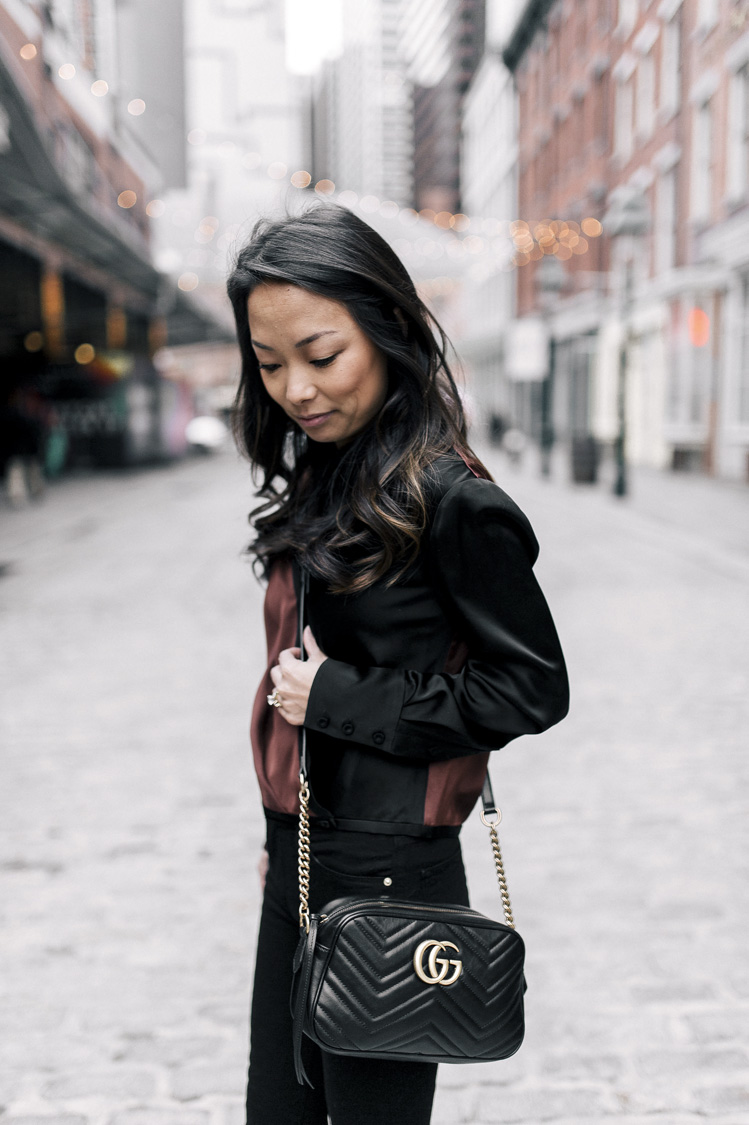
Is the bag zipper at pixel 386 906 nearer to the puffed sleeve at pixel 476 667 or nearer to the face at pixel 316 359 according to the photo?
the puffed sleeve at pixel 476 667

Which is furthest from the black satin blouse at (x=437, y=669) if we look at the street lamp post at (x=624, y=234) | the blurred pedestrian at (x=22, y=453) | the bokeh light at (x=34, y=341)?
the bokeh light at (x=34, y=341)

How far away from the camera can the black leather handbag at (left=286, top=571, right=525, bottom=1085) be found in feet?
4.28

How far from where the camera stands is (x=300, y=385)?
1419 millimetres

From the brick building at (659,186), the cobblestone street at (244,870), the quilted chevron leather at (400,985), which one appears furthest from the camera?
the brick building at (659,186)

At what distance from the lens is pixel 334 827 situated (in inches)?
57.5

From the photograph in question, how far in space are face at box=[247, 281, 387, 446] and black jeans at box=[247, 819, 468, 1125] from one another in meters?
0.61

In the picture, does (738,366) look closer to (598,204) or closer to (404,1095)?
(598,204)

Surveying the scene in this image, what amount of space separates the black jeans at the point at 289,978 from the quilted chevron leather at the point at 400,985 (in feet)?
0.35

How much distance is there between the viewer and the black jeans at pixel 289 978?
1.41 meters

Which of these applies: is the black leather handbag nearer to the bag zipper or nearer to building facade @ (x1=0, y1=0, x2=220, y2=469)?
the bag zipper

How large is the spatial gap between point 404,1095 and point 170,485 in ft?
74.4

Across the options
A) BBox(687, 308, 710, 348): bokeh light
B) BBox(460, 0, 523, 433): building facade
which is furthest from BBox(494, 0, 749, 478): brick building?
BBox(460, 0, 523, 433): building facade

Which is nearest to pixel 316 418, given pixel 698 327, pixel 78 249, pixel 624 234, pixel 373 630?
pixel 373 630

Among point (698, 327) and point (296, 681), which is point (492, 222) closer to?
point (698, 327)
